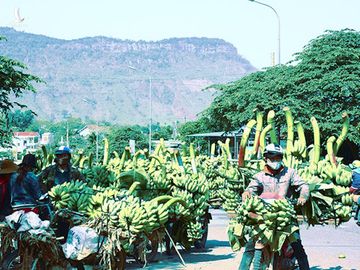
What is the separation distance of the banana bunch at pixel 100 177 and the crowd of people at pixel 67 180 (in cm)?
129

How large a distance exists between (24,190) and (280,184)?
300cm

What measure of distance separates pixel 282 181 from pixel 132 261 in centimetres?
422

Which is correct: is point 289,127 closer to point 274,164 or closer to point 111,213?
point 274,164

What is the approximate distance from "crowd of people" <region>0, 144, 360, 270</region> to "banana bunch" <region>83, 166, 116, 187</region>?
1288mm

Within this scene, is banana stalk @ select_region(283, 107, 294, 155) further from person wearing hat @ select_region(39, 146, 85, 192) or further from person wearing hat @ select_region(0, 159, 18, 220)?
person wearing hat @ select_region(0, 159, 18, 220)

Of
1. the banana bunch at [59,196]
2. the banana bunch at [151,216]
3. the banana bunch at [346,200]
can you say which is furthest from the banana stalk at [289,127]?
the banana bunch at [59,196]

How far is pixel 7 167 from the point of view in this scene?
29.3ft

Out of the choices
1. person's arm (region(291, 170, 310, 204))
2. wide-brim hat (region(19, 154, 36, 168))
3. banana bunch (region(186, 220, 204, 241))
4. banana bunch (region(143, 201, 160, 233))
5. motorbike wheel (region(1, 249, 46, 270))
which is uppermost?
wide-brim hat (region(19, 154, 36, 168))

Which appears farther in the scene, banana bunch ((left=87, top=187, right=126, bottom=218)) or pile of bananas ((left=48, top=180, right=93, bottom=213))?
pile of bananas ((left=48, top=180, right=93, bottom=213))

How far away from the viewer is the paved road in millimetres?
10672

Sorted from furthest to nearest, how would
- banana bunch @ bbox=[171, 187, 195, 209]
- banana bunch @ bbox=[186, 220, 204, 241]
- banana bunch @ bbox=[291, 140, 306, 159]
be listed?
1. banana bunch @ bbox=[186, 220, 204, 241]
2. banana bunch @ bbox=[171, 187, 195, 209]
3. banana bunch @ bbox=[291, 140, 306, 159]

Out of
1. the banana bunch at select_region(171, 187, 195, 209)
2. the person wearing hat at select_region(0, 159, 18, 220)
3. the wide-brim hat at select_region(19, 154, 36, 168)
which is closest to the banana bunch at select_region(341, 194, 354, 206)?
the banana bunch at select_region(171, 187, 195, 209)

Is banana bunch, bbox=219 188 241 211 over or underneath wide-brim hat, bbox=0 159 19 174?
underneath

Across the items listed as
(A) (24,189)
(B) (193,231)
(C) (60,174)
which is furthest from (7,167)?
(B) (193,231)
